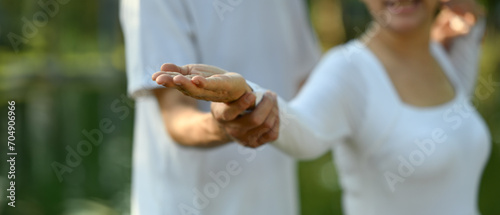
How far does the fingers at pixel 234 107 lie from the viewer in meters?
1.16

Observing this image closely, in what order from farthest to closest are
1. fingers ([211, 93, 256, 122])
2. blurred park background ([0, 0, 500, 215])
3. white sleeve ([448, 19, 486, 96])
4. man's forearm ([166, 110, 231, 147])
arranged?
blurred park background ([0, 0, 500, 215]) < white sleeve ([448, 19, 486, 96]) < man's forearm ([166, 110, 231, 147]) < fingers ([211, 93, 256, 122])

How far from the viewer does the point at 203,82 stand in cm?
102

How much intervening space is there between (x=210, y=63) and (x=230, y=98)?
0.38m

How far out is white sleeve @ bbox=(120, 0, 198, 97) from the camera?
55.8 inches

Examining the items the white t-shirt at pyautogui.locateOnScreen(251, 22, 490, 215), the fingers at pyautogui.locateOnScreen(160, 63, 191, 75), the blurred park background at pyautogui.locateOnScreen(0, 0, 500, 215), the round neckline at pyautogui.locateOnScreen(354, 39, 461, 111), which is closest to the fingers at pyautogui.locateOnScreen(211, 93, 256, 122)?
the fingers at pyautogui.locateOnScreen(160, 63, 191, 75)

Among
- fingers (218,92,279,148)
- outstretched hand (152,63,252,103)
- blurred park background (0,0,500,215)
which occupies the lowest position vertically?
blurred park background (0,0,500,215)

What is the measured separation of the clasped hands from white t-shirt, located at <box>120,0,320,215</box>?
255 millimetres

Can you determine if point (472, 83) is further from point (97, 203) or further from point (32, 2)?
point (32, 2)

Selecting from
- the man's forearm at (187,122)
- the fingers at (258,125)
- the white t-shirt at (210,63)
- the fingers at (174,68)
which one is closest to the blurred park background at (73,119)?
the white t-shirt at (210,63)

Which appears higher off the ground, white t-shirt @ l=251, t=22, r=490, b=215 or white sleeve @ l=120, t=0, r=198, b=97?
white sleeve @ l=120, t=0, r=198, b=97

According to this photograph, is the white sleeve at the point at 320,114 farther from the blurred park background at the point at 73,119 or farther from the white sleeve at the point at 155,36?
the blurred park background at the point at 73,119

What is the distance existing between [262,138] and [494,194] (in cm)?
281

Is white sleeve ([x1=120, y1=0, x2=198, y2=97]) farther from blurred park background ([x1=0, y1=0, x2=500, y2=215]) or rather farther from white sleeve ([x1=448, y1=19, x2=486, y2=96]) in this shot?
blurred park background ([x1=0, y1=0, x2=500, y2=215])

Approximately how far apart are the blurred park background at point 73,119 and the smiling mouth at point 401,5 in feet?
4.96
